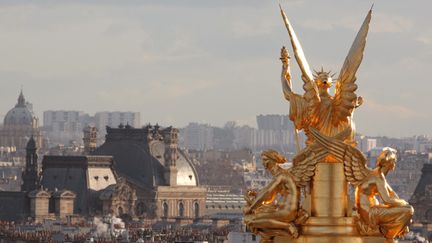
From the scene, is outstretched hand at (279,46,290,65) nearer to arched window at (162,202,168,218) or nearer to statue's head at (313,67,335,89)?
statue's head at (313,67,335,89)

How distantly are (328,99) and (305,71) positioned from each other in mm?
210

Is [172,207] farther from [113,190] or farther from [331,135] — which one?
[331,135]

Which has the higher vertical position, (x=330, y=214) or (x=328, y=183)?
(x=328, y=183)

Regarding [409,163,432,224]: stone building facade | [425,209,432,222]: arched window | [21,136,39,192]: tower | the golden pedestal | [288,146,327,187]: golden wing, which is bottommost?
the golden pedestal

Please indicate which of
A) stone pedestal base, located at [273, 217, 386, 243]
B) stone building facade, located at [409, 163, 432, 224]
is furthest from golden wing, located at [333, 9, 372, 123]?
stone building facade, located at [409, 163, 432, 224]

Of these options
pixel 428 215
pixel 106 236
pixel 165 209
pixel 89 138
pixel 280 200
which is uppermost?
pixel 89 138

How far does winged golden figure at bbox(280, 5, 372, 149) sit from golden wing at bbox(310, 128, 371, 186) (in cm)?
7

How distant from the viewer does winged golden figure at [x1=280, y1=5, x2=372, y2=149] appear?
1378 centimetres

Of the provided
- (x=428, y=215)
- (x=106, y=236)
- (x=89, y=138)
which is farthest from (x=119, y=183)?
(x=106, y=236)

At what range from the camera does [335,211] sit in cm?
1355

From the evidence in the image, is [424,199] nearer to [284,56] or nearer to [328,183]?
[284,56]

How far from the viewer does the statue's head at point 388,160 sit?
13.7 metres

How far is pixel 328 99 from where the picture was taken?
545 inches

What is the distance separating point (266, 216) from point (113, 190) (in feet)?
510
